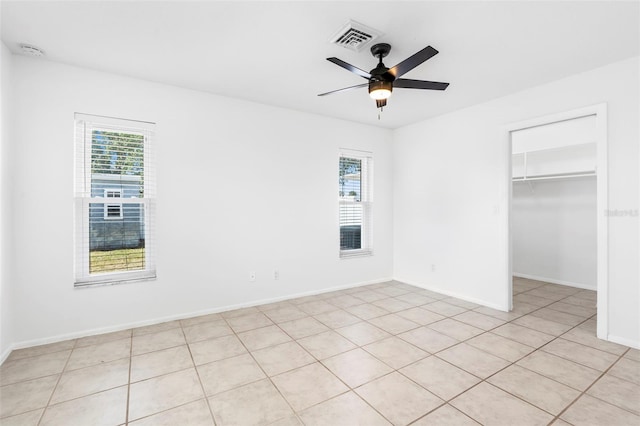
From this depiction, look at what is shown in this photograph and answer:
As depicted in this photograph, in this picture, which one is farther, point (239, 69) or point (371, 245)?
point (371, 245)

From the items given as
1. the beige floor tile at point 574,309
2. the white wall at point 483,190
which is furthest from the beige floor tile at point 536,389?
the beige floor tile at point 574,309

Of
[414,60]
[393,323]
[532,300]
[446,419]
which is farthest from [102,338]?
[532,300]

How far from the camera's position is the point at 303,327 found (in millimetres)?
3275

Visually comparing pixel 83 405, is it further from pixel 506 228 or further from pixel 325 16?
pixel 506 228

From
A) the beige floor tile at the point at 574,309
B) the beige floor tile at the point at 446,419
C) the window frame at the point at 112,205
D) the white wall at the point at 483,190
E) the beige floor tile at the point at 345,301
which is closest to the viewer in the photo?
the beige floor tile at the point at 446,419

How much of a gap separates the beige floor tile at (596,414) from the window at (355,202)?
326 centimetres

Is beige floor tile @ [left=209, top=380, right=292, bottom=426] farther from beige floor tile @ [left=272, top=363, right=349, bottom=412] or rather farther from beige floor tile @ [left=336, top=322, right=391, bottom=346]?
beige floor tile @ [left=336, top=322, right=391, bottom=346]

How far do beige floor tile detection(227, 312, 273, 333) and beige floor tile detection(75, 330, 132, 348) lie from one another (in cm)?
104

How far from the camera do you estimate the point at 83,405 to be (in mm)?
1981

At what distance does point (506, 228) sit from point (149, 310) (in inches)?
175

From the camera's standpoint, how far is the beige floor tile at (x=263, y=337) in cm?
286

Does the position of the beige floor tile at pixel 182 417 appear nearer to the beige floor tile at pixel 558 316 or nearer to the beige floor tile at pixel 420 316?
the beige floor tile at pixel 420 316

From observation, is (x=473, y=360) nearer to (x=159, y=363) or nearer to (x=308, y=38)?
(x=159, y=363)

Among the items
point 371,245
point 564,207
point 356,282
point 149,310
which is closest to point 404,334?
point 356,282
